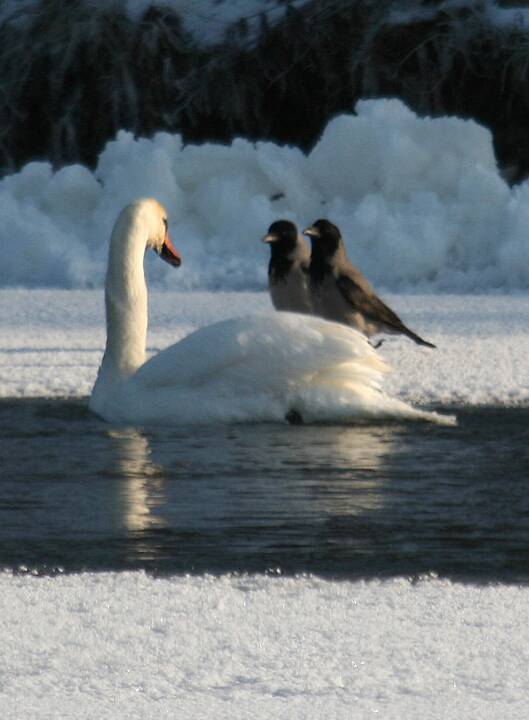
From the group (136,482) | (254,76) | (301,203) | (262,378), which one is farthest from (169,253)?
(254,76)

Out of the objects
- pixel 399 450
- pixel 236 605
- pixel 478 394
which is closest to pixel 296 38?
pixel 478 394

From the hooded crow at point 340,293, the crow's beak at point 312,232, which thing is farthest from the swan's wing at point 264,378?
the crow's beak at point 312,232

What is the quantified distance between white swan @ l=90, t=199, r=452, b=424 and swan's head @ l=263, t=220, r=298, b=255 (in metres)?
2.84

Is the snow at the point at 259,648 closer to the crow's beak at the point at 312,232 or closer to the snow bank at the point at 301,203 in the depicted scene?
the crow's beak at the point at 312,232

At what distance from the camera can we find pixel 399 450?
657cm

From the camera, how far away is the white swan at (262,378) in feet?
22.8

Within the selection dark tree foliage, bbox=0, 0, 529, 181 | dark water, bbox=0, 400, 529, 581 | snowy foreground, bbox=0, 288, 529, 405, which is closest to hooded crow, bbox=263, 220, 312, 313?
snowy foreground, bbox=0, 288, 529, 405

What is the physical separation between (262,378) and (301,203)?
6.96 metres

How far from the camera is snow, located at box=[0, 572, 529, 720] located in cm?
343

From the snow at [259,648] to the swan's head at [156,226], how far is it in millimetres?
3513

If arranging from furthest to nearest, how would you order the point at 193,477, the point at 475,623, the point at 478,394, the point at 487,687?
1. the point at 478,394
2. the point at 193,477
3. the point at 475,623
4. the point at 487,687

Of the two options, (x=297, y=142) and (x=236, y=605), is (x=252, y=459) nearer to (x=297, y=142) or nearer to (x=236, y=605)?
(x=236, y=605)

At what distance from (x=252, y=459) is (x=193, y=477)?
1.28ft

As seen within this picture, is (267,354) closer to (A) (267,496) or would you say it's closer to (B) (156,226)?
(B) (156,226)
